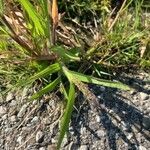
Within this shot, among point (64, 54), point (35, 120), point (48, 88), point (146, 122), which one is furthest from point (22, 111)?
point (146, 122)

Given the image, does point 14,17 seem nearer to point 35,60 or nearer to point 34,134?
point 35,60

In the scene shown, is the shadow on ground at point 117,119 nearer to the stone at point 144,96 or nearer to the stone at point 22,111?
the stone at point 144,96

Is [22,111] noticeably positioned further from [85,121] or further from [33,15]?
[33,15]

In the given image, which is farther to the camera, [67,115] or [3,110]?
[3,110]

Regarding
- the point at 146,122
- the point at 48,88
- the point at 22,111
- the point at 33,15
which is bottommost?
the point at 146,122

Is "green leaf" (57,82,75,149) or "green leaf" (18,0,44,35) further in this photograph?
"green leaf" (18,0,44,35)

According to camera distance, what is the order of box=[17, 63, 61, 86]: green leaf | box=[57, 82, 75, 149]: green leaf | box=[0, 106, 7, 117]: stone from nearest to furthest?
1. box=[57, 82, 75, 149]: green leaf
2. box=[17, 63, 61, 86]: green leaf
3. box=[0, 106, 7, 117]: stone

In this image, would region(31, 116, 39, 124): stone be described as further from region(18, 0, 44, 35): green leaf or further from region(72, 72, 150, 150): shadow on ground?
region(18, 0, 44, 35): green leaf

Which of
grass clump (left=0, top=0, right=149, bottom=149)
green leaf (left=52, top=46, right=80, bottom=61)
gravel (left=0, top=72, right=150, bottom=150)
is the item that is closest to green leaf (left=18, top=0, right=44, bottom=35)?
grass clump (left=0, top=0, right=149, bottom=149)
